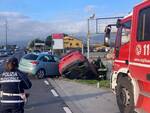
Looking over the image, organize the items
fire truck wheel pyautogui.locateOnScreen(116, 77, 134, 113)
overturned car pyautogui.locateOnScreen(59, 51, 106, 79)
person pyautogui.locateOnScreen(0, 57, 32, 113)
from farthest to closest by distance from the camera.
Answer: overturned car pyautogui.locateOnScreen(59, 51, 106, 79) → fire truck wheel pyautogui.locateOnScreen(116, 77, 134, 113) → person pyautogui.locateOnScreen(0, 57, 32, 113)

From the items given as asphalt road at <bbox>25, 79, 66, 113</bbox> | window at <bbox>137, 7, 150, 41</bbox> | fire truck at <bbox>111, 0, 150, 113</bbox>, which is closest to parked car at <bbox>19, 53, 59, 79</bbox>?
asphalt road at <bbox>25, 79, 66, 113</bbox>

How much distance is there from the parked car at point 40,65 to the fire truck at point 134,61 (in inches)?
592

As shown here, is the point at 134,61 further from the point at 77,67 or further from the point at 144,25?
the point at 77,67

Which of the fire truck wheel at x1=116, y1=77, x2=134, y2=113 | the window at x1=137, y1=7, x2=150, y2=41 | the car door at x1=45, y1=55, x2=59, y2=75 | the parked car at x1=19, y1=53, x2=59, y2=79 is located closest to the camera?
the window at x1=137, y1=7, x2=150, y2=41

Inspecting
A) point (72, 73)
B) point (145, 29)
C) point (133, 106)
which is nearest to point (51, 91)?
point (72, 73)

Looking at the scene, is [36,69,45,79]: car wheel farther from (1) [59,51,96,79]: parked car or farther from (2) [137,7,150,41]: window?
(2) [137,7,150,41]: window

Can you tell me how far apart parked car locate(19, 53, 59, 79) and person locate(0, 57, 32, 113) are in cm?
1826

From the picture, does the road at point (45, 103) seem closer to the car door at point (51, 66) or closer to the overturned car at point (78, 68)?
the overturned car at point (78, 68)

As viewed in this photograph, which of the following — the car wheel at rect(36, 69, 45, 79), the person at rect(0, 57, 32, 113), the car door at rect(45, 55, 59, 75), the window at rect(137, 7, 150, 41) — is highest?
the window at rect(137, 7, 150, 41)

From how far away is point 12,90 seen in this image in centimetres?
794

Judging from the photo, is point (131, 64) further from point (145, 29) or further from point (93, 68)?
point (93, 68)

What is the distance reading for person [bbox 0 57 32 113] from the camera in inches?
312

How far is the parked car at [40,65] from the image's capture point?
26.5 metres

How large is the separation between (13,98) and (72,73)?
17.2m
